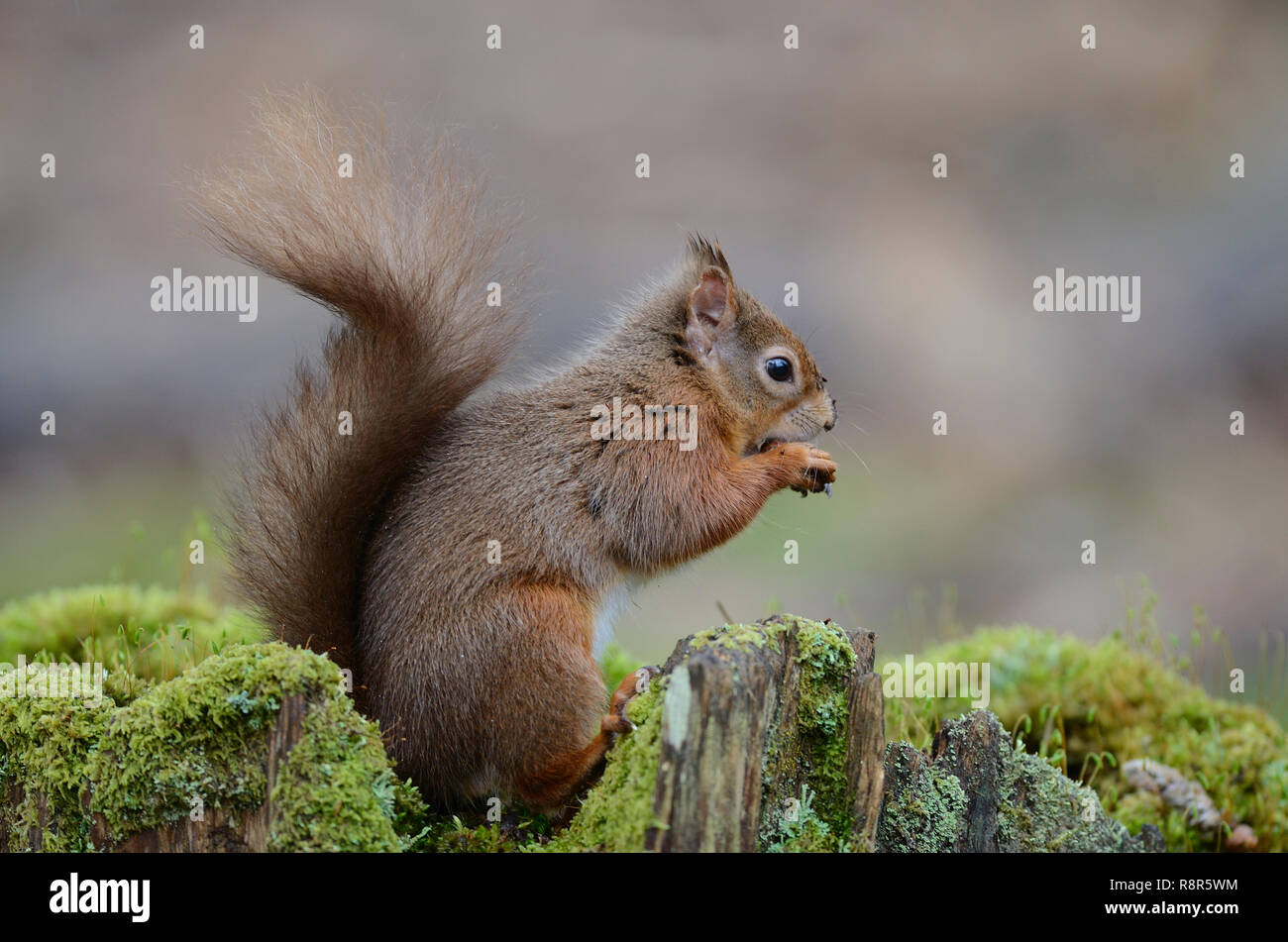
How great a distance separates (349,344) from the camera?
2207mm

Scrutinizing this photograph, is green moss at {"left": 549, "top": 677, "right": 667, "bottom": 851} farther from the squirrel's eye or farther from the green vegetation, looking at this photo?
the squirrel's eye

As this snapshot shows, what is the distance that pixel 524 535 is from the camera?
220 centimetres

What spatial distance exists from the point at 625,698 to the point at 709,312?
1075 millimetres

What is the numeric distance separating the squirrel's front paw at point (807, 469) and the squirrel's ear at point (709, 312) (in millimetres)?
344

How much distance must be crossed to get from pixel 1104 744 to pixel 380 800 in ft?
6.96

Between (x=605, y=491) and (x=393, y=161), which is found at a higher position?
(x=393, y=161)

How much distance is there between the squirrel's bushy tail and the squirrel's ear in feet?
1.83

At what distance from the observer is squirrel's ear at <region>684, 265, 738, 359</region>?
8.77 ft

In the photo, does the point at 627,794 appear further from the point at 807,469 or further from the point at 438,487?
the point at 807,469
